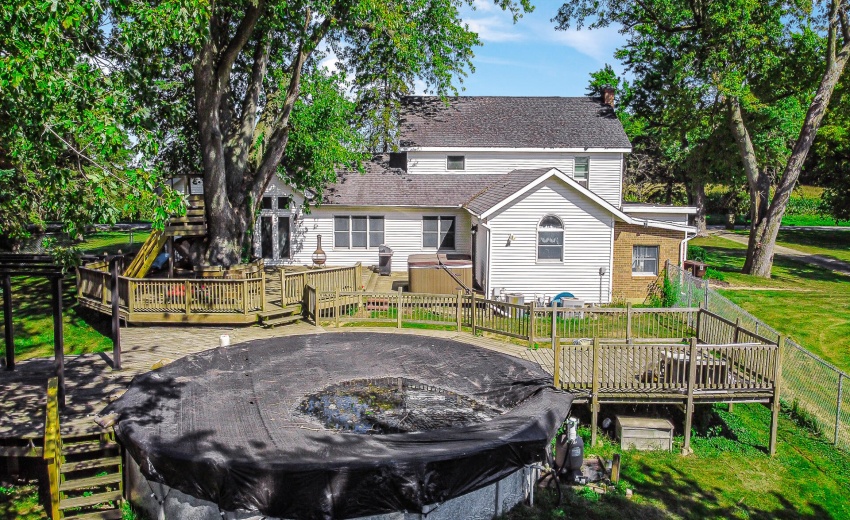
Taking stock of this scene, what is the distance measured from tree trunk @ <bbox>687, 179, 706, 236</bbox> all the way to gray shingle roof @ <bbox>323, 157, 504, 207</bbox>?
2227cm

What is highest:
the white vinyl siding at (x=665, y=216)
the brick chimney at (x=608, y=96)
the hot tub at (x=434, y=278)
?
the brick chimney at (x=608, y=96)

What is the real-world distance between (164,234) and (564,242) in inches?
503

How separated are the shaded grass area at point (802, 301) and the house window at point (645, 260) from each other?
2.85 meters

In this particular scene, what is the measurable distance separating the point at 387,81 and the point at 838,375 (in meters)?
19.9

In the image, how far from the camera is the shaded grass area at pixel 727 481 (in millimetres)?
9938

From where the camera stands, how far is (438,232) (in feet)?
87.4

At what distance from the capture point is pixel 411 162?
28703mm

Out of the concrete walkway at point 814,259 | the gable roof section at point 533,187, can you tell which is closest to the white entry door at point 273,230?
the gable roof section at point 533,187

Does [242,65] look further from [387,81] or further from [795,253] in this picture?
[795,253]

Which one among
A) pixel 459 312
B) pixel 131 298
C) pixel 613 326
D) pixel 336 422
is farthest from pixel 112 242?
pixel 336 422

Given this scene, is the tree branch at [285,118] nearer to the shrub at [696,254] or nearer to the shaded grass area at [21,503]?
the shaded grass area at [21,503]

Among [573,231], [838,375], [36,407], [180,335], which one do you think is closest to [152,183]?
→ [36,407]

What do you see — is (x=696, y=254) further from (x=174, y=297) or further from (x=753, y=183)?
(x=174, y=297)

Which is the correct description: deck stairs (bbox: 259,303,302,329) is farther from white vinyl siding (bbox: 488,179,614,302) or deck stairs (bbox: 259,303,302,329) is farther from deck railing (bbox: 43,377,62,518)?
deck railing (bbox: 43,377,62,518)
